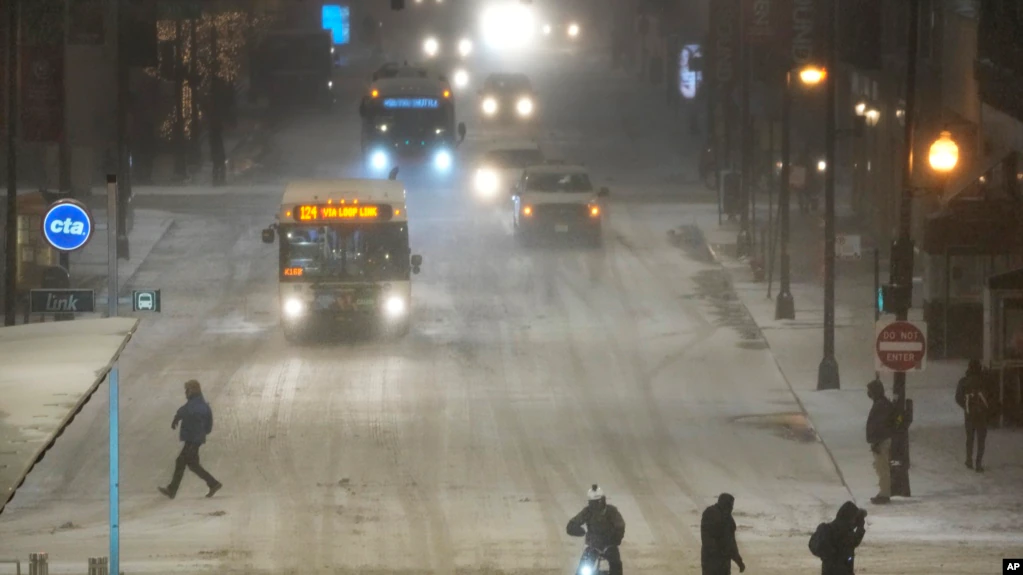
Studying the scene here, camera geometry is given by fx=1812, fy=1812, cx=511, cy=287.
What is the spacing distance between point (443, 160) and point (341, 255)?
78.7ft

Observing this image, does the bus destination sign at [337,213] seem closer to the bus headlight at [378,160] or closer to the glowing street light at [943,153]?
the glowing street light at [943,153]

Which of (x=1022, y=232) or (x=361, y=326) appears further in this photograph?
(x=361, y=326)

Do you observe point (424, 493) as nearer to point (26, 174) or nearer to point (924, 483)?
point (924, 483)

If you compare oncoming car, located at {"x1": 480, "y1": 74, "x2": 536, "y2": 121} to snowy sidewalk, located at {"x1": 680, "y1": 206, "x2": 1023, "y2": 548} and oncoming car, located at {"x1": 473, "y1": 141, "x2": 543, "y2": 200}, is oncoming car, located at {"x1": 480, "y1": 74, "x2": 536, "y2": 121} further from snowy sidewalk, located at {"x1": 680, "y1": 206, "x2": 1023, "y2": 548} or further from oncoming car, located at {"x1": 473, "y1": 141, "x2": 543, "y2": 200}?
snowy sidewalk, located at {"x1": 680, "y1": 206, "x2": 1023, "y2": 548}

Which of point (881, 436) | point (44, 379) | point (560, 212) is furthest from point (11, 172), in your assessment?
point (44, 379)

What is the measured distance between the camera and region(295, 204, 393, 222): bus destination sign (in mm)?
30875

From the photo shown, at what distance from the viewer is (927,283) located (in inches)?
1195

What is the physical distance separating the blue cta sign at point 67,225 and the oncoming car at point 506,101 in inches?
1827

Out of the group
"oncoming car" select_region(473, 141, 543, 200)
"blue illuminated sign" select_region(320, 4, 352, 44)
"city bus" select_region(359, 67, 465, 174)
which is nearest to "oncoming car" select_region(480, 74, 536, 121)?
"city bus" select_region(359, 67, 465, 174)

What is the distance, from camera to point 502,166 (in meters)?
51.1

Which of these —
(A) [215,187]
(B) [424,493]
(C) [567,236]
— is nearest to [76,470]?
(B) [424,493]

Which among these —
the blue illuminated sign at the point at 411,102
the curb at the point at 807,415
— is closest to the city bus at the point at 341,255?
the curb at the point at 807,415

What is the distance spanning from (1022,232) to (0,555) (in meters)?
16.5

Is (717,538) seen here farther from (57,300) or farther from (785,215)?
(785,215)
